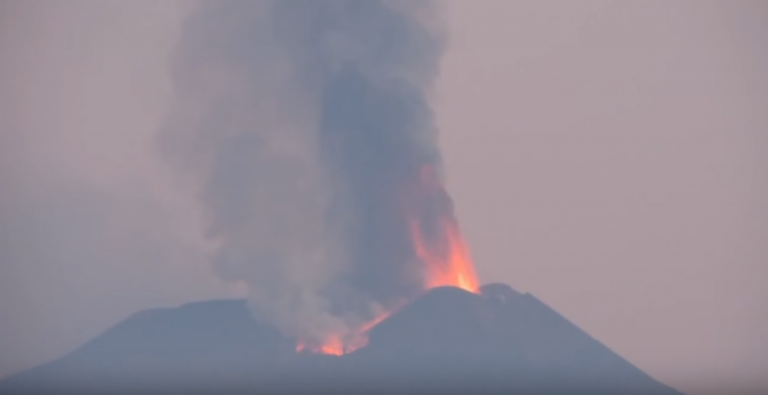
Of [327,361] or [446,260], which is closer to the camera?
[327,361]

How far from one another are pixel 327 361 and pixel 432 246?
16.9 ft

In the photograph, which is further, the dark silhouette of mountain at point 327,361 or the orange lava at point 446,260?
the orange lava at point 446,260

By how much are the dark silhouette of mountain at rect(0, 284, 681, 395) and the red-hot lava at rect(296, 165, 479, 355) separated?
744 mm

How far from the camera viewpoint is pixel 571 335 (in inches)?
1259

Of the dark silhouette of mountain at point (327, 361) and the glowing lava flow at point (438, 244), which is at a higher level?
the glowing lava flow at point (438, 244)

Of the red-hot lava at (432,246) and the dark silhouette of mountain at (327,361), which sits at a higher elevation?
the red-hot lava at (432,246)

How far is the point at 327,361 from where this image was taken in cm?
3064

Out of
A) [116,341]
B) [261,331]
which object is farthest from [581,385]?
[116,341]

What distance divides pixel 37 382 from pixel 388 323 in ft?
33.3

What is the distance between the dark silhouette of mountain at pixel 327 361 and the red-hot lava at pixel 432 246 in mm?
744

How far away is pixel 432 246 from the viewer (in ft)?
108

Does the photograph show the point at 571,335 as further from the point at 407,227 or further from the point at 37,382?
the point at 37,382

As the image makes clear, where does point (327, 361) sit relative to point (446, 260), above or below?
→ below

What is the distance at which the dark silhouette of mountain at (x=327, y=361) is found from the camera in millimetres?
29125
